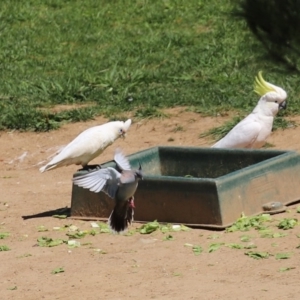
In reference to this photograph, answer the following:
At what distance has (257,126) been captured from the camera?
855cm

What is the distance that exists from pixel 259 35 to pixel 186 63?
20.8 feet

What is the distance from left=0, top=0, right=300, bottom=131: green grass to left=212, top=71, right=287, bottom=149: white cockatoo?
1.10 metres

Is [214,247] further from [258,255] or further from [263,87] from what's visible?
[263,87]

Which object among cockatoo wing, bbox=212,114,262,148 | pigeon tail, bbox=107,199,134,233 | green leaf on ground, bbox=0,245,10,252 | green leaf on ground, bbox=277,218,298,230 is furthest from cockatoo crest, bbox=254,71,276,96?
green leaf on ground, bbox=0,245,10,252

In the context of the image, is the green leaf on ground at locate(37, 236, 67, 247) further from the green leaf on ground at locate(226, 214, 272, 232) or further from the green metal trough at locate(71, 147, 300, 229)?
the green leaf on ground at locate(226, 214, 272, 232)

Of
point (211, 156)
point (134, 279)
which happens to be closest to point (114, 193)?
point (134, 279)

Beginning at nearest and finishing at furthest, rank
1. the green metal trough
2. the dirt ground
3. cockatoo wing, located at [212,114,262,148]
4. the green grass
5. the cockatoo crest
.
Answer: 1. the dirt ground
2. the green metal trough
3. cockatoo wing, located at [212,114,262,148]
4. the cockatoo crest
5. the green grass

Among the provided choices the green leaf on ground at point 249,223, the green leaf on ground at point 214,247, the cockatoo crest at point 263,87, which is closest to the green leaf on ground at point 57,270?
the green leaf on ground at point 214,247

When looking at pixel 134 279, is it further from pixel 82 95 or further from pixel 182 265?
pixel 82 95

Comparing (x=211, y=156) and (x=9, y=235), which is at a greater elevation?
(x=211, y=156)

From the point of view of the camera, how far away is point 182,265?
6.07 m

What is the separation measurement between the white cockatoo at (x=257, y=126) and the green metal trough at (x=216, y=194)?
584 mm

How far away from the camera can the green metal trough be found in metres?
6.97

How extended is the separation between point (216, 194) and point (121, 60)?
645 centimetres
